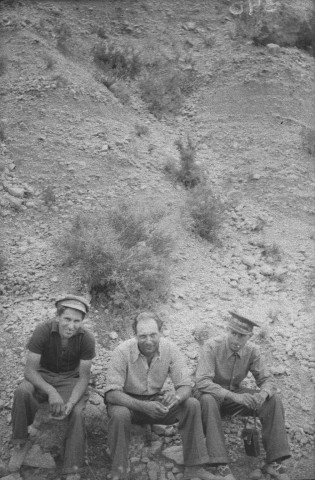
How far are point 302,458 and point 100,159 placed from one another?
5.93 m

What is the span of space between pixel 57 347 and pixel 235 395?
1.76 m

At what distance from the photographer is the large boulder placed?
462 inches

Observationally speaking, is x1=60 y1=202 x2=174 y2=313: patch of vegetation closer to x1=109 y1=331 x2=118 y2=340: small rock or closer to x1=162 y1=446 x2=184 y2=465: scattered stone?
x1=109 y1=331 x2=118 y2=340: small rock

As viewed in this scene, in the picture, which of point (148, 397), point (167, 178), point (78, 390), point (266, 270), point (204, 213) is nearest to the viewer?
point (78, 390)

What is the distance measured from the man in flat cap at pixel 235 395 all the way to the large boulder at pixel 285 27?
9387 millimetres

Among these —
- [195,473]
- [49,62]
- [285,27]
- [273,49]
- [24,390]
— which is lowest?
[195,473]

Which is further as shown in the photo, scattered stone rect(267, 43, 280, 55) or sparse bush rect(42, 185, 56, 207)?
scattered stone rect(267, 43, 280, 55)

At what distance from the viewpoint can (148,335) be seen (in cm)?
430

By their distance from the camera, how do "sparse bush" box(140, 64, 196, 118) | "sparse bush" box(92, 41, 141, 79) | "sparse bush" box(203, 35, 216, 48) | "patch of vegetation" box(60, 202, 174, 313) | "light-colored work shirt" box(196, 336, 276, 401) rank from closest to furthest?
"light-colored work shirt" box(196, 336, 276, 401), "patch of vegetation" box(60, 202, 174, 313), "sparse bush" box(140, 64, 196, 118), "sparse bush" box(92, 41, 141, 79), "sparse bush" box(203, 35, 216, 48)

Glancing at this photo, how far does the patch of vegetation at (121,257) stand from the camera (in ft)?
20.0

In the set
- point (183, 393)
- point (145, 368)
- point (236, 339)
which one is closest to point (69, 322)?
point (145, 368)

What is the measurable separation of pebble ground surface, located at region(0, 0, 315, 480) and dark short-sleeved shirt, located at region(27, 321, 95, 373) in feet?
2.22

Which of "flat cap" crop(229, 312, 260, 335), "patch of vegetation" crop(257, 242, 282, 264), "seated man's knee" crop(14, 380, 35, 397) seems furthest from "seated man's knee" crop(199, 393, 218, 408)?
"patch of vegetation" crop(257, 242, 282, 264)

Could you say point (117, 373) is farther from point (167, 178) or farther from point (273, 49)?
point (273, 49)
